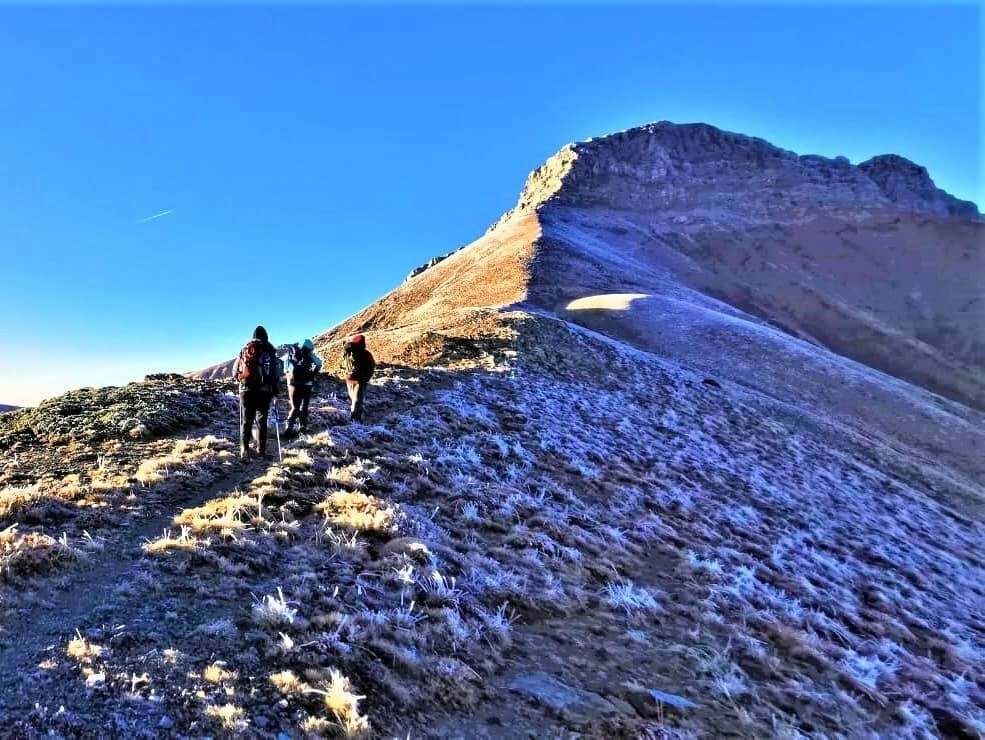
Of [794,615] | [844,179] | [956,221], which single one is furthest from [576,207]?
[794,615]

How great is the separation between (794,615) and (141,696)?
28.0ft

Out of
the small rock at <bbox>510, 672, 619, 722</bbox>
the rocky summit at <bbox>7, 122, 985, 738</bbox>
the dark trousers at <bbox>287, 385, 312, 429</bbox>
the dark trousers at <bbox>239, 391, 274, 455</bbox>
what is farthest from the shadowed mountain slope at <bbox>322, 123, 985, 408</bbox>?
the small rock at <bbox>510, 672, 619, 722</bbox>

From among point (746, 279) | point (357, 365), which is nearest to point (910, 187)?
point (746, 279)

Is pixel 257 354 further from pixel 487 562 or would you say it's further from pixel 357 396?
pixel 487 562

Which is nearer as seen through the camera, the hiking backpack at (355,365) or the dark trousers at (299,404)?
the dark trousers at (299,404)

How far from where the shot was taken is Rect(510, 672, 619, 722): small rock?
18.6 ft

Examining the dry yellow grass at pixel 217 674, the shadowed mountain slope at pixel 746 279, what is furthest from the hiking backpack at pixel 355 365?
the dry yellow grass at pixel 217 674

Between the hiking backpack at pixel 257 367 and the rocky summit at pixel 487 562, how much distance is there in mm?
1343

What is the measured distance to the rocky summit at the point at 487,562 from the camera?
5.20 m

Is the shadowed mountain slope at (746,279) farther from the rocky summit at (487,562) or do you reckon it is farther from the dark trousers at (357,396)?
the dark trousers at (357,396)

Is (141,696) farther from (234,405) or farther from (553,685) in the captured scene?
(234,405)

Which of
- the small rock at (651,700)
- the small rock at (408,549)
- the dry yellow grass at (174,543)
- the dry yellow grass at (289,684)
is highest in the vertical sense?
the small rock at (408,549)

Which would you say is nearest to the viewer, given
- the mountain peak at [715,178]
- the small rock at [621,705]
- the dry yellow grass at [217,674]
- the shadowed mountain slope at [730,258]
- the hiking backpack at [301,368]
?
the dry yellow grass at [217,674]

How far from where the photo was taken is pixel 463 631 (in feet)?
20.7
